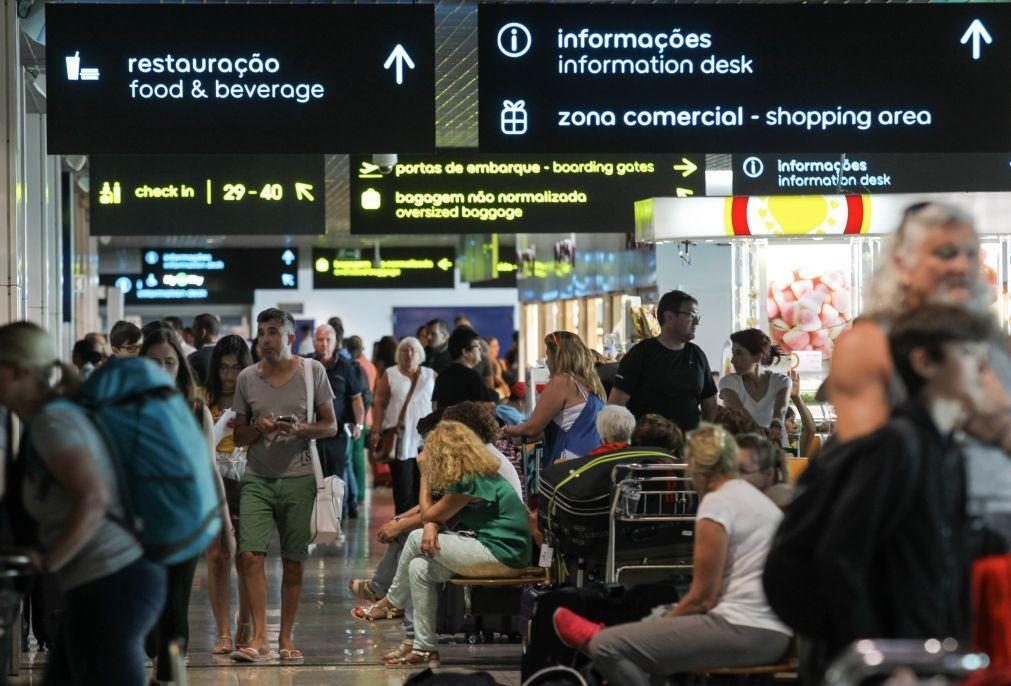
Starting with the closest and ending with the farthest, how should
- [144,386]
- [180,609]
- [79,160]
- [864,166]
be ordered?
1. [144,386]
2. [180,609]
3. [864,166]
4. [79,160]

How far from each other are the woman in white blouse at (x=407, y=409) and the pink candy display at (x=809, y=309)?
108 inches

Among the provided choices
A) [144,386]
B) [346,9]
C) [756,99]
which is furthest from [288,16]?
[144,386]

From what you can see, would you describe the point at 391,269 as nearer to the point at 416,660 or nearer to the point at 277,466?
the point at 277,466

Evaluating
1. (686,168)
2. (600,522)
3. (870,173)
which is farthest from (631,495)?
(870,173)

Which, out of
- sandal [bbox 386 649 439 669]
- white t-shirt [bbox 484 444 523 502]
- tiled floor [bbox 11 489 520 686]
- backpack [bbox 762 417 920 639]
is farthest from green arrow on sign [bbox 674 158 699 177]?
backpack [bbox 762 417 920 639]

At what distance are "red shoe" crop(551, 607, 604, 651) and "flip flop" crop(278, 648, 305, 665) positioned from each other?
2.25 meters

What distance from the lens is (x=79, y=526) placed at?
4.10 m

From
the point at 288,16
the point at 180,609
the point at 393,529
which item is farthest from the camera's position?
the point at 393,529

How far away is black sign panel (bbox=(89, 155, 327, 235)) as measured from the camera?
41.3ft

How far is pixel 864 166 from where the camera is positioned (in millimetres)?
14328

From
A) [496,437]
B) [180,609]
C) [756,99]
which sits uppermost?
[756,99]

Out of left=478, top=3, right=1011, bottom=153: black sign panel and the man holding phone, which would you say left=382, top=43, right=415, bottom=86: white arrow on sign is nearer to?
left=478, top=3, right=1011, bottom=153: black sign panel

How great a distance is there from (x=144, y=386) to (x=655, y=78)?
3853 millimetres

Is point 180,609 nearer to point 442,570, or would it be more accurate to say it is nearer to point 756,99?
point 442,570
